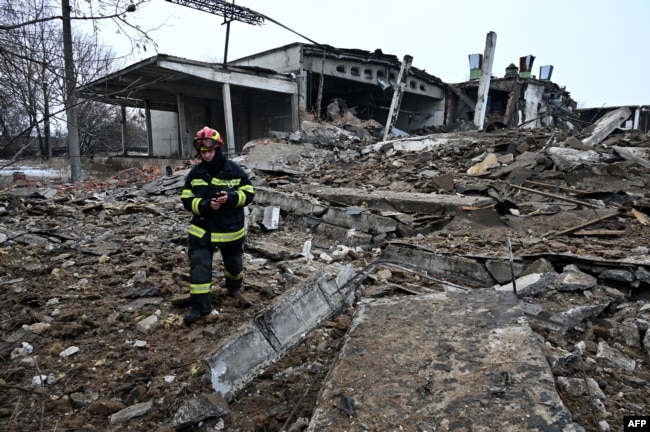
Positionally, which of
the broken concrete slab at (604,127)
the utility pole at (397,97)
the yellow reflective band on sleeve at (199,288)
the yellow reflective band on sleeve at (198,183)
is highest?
the utility pole at (397,97)

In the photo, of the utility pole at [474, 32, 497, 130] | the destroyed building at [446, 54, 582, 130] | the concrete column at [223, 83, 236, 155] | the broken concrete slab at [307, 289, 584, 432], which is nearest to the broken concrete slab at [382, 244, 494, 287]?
the broken concrete slab at [307, 289, 584, 432]

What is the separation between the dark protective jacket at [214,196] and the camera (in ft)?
10.5

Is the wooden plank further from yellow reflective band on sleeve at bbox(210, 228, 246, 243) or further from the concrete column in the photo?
the concrete column

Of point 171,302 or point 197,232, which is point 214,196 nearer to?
point 197,232

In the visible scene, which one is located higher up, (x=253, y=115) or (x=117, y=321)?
(x=253, y=115)

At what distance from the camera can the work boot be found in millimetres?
3122

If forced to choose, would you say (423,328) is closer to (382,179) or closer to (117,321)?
(117,321)

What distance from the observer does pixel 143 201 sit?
845 centimetres

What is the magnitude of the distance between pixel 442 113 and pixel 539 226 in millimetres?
17073

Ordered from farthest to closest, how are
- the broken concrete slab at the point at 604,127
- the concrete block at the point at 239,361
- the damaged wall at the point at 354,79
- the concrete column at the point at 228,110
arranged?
the damaged wall at the point at 354,79 → the concrete column at the point at 228,110 → the broken concrete slab at the point at 604,127 → the concrete block at the point at 239,361

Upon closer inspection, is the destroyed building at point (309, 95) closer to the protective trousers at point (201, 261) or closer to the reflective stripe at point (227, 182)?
the reflective stripe at point (227, 182)

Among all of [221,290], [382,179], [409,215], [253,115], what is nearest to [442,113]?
[253,115]

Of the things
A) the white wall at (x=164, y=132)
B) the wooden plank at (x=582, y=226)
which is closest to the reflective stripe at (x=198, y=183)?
the wooden plank at (x=582, y=226)
